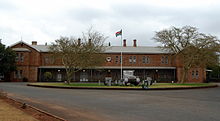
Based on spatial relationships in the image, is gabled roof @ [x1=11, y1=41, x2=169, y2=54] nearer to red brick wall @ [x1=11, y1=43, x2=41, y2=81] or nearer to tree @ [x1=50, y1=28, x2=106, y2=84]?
red brick wall @ [x1=11, y1=43, x2=41, y2=81]

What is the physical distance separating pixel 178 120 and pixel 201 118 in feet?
3.39

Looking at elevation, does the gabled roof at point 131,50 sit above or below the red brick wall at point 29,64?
above

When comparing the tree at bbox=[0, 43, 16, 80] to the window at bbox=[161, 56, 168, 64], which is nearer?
the tree at bbox=[0, 43, 16, 80]

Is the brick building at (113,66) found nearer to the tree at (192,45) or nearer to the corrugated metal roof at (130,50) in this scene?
the corrugated metal roof at (130,50)

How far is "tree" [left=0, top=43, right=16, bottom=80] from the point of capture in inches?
1631

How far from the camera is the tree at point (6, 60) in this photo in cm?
4144

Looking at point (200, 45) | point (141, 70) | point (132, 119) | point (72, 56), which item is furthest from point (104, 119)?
point (141, 70)

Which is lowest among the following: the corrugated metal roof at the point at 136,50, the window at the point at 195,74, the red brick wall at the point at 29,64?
the window at the point at 195,74

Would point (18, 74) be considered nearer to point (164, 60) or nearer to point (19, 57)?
point (19, 57)

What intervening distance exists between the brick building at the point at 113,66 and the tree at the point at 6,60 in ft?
8.41

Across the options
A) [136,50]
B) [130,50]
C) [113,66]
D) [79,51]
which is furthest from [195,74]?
[79,51]

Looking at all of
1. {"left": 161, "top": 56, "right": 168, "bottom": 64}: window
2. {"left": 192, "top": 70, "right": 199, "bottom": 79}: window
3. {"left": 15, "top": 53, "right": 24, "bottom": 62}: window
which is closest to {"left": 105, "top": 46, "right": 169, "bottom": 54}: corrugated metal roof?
{"left": 161, "top": 56, "right": 168, "bottom": 64}: window

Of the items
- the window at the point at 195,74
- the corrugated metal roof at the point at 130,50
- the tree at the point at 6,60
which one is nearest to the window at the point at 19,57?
the tree at the point at 6,60

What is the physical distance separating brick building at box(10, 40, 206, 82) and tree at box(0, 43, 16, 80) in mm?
2565
